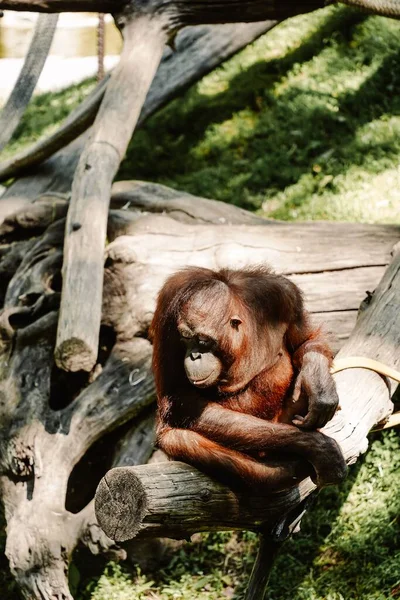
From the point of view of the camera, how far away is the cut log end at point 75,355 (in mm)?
3928

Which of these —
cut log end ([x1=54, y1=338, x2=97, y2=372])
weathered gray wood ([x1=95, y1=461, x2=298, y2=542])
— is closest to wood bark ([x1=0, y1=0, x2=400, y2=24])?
cut log end ([x1=54, y1=338, x2=97, y2=372])

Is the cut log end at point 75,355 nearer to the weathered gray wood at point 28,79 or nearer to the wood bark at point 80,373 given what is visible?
the wood bark at point 80,373

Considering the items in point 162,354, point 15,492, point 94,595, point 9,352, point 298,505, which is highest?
point 162,354

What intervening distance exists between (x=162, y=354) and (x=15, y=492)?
152 centimetres

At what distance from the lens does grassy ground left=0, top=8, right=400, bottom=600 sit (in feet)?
13.0

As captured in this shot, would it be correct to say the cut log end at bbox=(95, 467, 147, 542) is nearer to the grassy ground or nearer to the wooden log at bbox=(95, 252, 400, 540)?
the wooden log at bbox=(95, 252, 400, 540)

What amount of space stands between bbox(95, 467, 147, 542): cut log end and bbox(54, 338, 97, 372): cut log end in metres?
1.41

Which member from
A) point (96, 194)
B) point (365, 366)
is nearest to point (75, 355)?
point (96, 194)

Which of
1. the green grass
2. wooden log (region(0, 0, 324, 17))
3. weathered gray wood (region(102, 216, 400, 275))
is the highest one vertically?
wooden log (region(0, 0, 324, 17))

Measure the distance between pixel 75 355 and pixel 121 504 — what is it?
1525 mm

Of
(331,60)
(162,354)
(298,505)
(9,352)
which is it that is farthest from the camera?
(331,60)

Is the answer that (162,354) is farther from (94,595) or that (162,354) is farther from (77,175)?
(77,175)

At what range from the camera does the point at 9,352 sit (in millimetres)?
4516

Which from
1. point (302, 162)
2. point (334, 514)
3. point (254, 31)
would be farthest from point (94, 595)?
point (254, 31)
